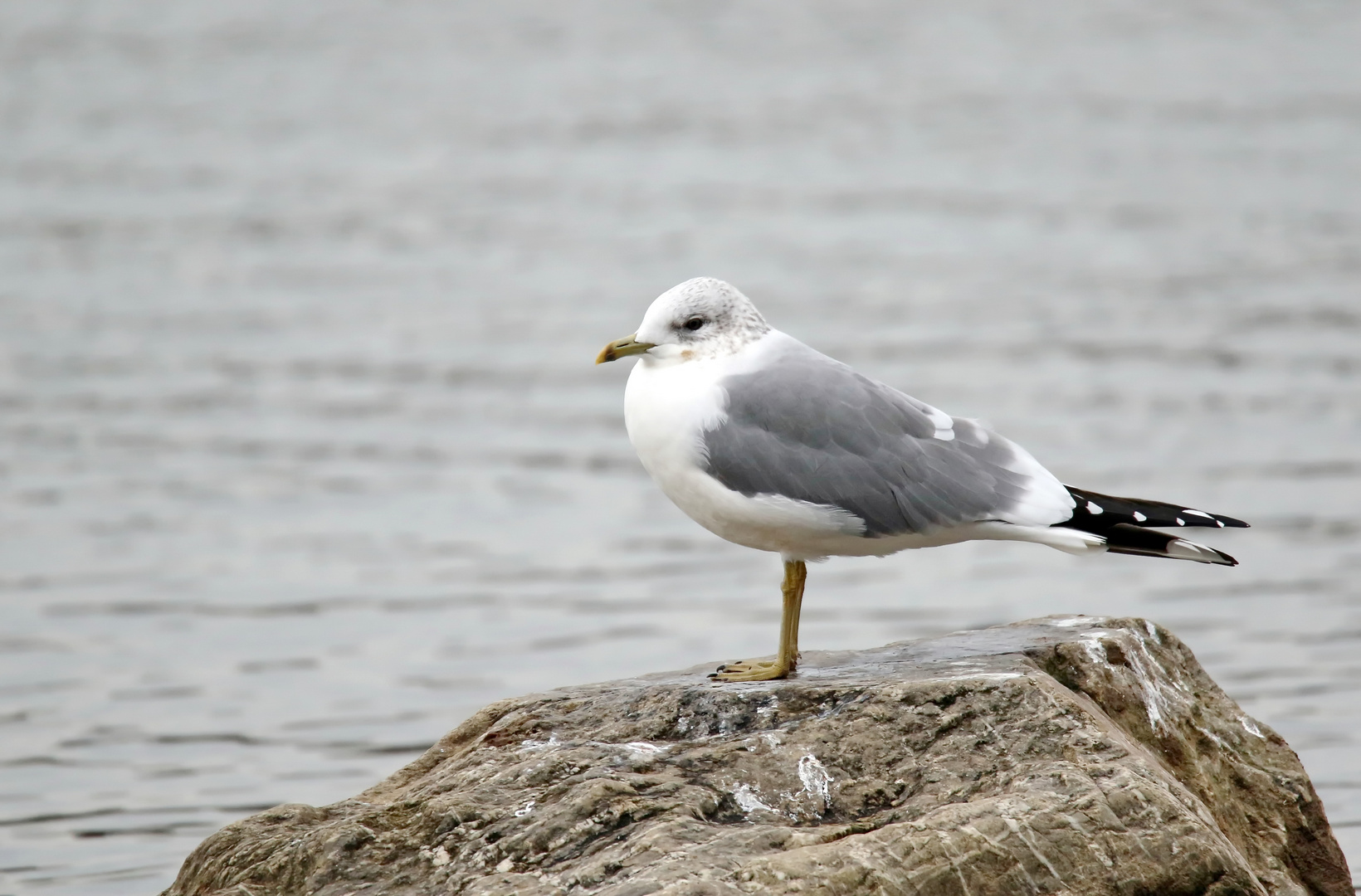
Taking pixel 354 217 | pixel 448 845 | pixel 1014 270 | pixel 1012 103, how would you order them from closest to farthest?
pixel 448 845 < pixel 1014 270 < pixel 354 217 < pixel 1012 103

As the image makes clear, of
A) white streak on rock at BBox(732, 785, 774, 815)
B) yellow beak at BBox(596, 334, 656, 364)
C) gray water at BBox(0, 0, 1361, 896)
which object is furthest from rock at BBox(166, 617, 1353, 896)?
gray water at BBox(0, 0, 1361, 896)

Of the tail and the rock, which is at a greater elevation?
the tail

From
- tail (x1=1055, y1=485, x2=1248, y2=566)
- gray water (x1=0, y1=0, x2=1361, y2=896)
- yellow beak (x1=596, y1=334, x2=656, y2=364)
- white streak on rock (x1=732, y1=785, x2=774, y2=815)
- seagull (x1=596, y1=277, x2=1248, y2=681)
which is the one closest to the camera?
white streak on rock (x1=732, y1=785, x2=774, y2=815)

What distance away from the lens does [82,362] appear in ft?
50.3

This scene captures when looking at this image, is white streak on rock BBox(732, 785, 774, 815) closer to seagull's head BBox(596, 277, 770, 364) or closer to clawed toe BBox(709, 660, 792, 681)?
clawed toe BBox(709, 660, 792, 681)

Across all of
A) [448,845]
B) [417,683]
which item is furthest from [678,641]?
[448,845]

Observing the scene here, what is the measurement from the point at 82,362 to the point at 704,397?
10.9m

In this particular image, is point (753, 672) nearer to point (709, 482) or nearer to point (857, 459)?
point (709, 482)

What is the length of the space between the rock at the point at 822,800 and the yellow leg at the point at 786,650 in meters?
0.09

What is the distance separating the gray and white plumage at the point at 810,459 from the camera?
570 cm

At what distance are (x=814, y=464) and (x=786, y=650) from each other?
66cm

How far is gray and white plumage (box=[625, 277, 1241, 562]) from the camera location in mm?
5695

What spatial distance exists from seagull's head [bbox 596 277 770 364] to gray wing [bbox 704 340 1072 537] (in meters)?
0.15

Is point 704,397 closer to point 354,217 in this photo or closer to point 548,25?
point 354,217
